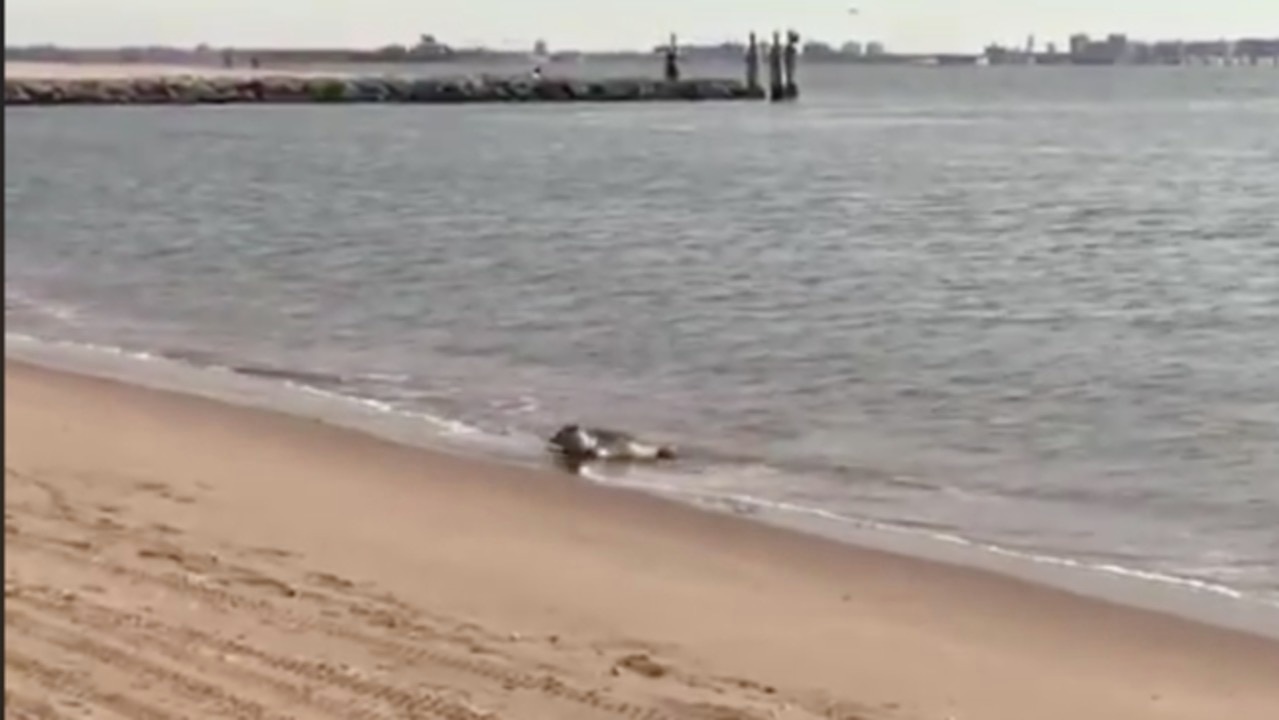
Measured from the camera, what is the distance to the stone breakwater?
102 m

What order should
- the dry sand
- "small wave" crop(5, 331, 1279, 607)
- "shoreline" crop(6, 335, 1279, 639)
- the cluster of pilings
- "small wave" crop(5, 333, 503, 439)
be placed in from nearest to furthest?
the dry sand
"shoreline" crop(6, 335, 1279, 639)
"small wave" crop(5, 331, 1279, 607)
"small wave" crop(5, 333, 503, 439)
the cluster of pilings

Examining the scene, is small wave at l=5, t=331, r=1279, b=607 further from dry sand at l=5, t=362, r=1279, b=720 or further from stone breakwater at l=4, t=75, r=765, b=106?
stone breakwater at l=4, t=75, r=765, b=106

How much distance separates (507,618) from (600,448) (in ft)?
14.7

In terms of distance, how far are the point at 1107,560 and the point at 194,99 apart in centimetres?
9589

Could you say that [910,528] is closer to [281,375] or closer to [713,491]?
[713,491]

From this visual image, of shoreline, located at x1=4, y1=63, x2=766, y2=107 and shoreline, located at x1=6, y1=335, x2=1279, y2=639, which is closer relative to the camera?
shoreline, located at x1=6, y1=335, x2=1279, y2=639

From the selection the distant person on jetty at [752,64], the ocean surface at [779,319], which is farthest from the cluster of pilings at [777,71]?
the ocean surface at [779,319]

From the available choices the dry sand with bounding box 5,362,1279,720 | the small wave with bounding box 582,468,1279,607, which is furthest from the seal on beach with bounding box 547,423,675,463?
the dry sand with bounding box 5,362,1279,720

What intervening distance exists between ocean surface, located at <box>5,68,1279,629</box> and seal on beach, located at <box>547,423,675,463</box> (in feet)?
0.89

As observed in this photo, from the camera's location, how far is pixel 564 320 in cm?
1950

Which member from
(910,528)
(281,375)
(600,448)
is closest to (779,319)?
(281,375)

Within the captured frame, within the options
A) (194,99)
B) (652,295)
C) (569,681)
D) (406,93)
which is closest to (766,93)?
(406,93)

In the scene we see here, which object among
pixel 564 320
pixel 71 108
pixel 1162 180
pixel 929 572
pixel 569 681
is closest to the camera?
pixel 569 681

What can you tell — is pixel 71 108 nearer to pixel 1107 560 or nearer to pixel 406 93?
pixel 406 93
